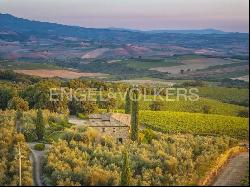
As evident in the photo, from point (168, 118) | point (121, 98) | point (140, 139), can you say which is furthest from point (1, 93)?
point (140, 139)

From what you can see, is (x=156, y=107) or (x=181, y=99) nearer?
(x=156, y=107)

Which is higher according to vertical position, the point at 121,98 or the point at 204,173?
the point at 204,173

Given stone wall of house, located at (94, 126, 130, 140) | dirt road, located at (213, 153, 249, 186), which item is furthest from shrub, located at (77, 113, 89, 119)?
dirt road, located at (213, 153, 249, 186)

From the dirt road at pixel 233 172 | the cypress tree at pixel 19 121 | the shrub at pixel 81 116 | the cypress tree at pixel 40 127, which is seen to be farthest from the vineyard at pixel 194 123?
the dirt road at pixel 233 172

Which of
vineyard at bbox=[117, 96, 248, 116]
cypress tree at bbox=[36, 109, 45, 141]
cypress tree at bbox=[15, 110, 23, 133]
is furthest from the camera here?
vineyard at bbox=[117, 96, 248, 116]

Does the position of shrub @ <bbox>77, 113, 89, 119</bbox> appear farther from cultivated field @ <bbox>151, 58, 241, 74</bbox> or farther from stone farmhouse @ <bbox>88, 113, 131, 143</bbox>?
cultivated field @ <bbox>151, 58, 241, 74</bbox>

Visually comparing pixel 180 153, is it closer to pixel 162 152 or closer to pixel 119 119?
pixel 162 152

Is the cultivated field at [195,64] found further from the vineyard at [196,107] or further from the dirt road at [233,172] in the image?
the dirt road at [233,172]
